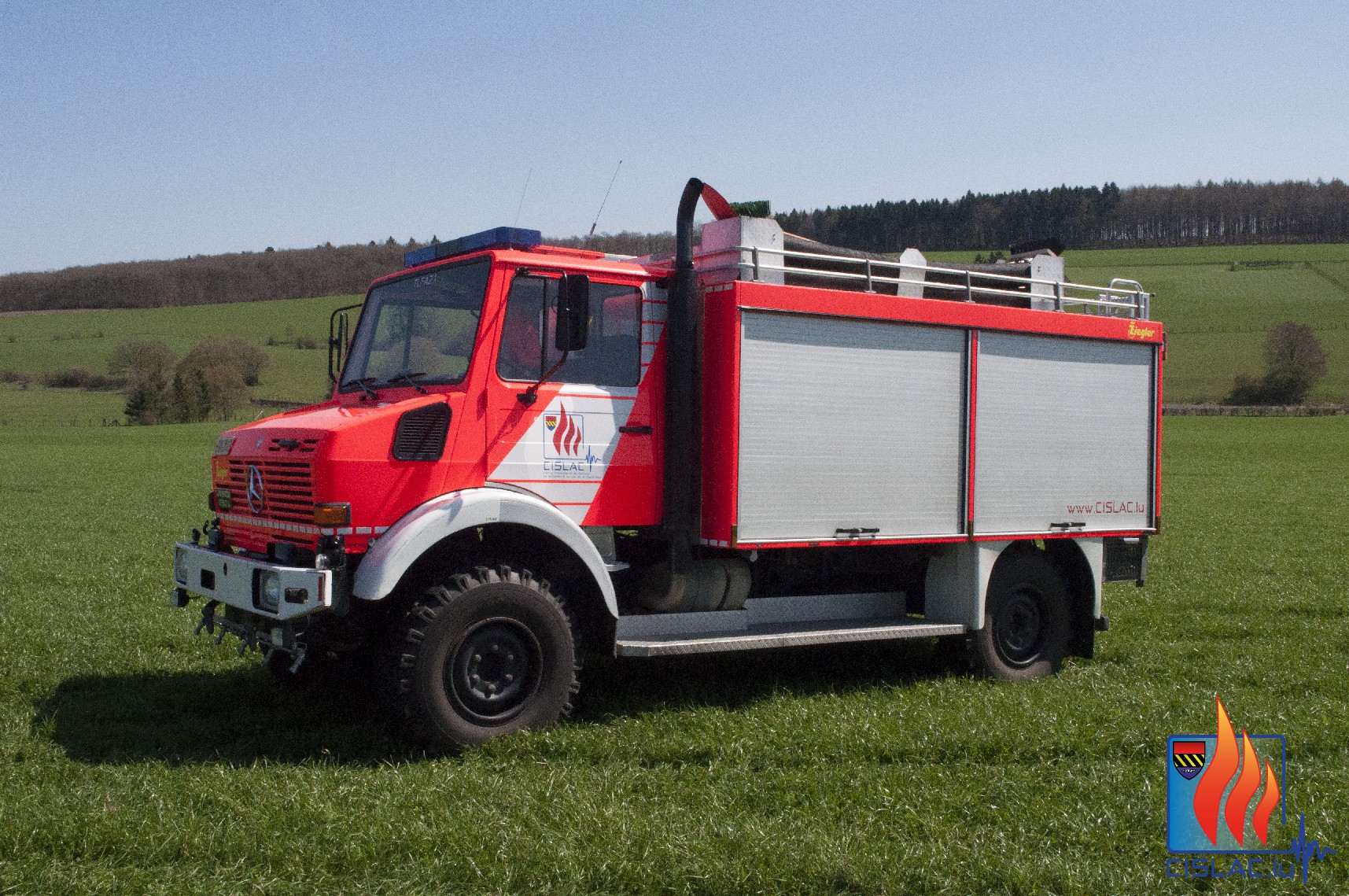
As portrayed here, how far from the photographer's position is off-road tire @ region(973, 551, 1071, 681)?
29.8 feet

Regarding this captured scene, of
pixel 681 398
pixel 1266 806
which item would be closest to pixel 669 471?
pixel 681 398

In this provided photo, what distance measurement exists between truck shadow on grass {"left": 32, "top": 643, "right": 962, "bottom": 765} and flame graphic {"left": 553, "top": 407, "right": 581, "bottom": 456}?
5.73 feet

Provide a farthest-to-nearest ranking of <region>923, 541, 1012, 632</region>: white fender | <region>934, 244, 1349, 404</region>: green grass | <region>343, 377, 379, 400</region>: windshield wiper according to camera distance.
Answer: <region>934, 244, 1349, 404</region>: green grass < <region>923, 541, 1012, 632</region>: white fender < <region>343, 377, 379, 400</region>: windshield wiper

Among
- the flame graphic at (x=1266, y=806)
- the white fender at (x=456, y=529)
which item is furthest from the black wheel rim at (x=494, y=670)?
the flame graphic at (x=1266, y=806)

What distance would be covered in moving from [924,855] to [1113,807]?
1284mm

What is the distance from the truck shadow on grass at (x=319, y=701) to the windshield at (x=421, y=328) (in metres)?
2.01

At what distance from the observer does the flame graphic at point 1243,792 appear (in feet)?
17.8

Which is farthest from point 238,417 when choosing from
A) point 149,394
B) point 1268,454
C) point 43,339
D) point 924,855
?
point 924,855

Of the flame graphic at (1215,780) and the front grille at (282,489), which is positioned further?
the front grille at (282,489)

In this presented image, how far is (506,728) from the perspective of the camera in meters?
6.88

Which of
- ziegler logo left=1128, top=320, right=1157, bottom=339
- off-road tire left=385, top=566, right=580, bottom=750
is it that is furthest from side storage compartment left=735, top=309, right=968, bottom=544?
ziegler logo left=1128, top=320, right=1157, bottom=339

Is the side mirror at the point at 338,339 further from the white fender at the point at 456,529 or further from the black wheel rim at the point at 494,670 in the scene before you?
the black wheel rim at the point at 494,670

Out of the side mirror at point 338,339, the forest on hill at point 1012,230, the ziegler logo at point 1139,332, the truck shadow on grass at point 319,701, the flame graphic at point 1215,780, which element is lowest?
the truck shadow on grass at point 319,701

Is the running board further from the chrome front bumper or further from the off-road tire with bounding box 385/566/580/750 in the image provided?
the chrome front bumper
